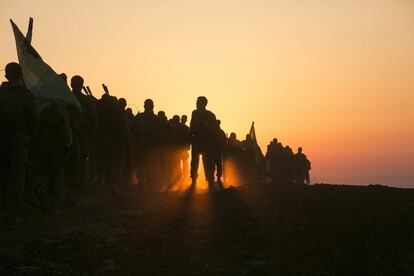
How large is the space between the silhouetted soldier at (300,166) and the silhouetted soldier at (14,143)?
25.8 meters

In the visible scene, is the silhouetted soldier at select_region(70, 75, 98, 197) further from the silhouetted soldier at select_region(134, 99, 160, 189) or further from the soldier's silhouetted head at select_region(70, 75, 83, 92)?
the silhouetted soldier at select_region(134, 99, 160, 189)

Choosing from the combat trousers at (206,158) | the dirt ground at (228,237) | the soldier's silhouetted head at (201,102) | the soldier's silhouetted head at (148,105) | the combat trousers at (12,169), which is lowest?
the dirt ground at (228,237)

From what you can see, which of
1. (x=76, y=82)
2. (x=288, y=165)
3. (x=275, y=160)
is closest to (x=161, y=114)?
(x=76, y=82)

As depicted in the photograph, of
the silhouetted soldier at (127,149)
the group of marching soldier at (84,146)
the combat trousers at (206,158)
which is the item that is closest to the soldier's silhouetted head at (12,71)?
the group of marching soldier at (84,146)

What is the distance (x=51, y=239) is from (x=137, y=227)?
1.96 metres

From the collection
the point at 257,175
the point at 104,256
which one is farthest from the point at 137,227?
the point at 257,175

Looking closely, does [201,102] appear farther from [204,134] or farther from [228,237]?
[228,237]

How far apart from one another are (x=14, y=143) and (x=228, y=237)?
14.3 ft

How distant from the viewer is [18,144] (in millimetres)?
12297

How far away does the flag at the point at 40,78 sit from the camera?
46.4 ft

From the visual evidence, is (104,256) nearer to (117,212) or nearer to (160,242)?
(160,242)

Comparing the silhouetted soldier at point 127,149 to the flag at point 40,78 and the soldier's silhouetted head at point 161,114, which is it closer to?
the soldier's silhouetted head at point 161,114

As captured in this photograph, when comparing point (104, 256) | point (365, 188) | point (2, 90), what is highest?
point (2, 90)

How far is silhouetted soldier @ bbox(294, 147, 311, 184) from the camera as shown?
37109 mm
